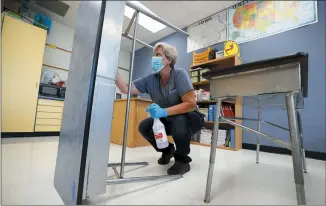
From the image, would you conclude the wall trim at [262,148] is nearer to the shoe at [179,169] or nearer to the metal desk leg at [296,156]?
the shoe at [179,169]

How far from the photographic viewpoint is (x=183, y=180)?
81 cm

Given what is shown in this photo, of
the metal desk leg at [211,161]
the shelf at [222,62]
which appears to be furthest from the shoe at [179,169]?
the shelf at [222,62]

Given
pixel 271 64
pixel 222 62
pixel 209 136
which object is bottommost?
pixel 209 136

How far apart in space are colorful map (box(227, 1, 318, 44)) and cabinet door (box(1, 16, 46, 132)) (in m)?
2.87

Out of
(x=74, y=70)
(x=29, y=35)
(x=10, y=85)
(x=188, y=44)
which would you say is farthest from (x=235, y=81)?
(x=29, y=35)

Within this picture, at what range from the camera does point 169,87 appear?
1.07 meters

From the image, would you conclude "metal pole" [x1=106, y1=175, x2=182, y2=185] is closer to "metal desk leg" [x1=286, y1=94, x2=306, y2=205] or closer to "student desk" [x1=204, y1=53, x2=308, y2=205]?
"student desk" [x1=204, y1=53, x2=308, y2=205]

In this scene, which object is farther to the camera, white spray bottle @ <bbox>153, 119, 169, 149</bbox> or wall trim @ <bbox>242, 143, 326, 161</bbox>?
wall trim @ <bbox>242, 143, 326, 161</bbox>

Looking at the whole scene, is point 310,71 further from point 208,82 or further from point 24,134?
point 24,134

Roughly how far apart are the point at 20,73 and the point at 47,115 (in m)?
0.73

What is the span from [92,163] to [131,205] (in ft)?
0.65

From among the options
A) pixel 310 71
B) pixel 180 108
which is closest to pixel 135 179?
pixel 180 108

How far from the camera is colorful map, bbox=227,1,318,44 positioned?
1477mm

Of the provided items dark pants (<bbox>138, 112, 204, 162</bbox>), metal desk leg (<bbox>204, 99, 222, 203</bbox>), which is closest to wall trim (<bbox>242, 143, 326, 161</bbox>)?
dark pants (<bbox>138, 112, 204, 162</bbox>)
